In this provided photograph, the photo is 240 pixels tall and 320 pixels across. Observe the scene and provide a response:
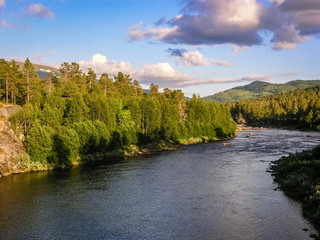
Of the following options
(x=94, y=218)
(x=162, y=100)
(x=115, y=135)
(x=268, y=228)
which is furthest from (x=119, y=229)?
(x=162, y=100)

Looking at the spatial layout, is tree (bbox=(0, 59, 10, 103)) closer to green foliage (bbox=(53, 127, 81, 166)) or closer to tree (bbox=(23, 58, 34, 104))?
tree (bbox=(23, 58, 34, 104))

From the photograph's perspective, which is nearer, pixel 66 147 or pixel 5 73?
pixel 66 147

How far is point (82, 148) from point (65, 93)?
2865cm

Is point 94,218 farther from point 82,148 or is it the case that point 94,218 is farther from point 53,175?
point 82,148

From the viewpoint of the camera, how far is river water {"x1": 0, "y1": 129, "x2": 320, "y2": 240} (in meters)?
32.5

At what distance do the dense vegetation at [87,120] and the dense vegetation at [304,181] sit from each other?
49.3 m

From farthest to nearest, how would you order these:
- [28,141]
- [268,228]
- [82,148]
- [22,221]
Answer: [82,148]
[28,141]
[22,221]
[268,228]

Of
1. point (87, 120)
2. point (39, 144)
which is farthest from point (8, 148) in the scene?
point (87, 120)

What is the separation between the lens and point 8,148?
2475 inches

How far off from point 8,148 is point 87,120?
25200 mm

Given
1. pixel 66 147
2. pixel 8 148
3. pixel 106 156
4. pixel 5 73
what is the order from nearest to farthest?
pixel 8 148
pixel 66 147
pixel 106 156
pixel 5 73

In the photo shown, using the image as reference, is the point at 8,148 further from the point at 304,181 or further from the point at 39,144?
the point at 304,181

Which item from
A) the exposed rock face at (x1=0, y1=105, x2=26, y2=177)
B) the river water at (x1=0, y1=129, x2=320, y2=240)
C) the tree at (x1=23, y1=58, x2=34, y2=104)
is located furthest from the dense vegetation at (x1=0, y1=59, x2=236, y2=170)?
the river water at (x1=0, y1=129, x2=320, y2=240)

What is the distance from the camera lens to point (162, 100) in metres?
137
